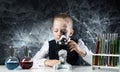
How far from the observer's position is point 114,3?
228 cm

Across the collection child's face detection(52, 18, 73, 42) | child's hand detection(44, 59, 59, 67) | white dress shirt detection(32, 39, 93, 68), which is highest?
child's face detection(52, 18, 73, 42)

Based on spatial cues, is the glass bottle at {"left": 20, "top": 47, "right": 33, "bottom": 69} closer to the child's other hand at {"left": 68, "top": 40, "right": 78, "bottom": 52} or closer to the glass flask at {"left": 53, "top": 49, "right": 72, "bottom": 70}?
the glass flask at {"left": 53, "top": 49, "right": 72, "bottom": 70}

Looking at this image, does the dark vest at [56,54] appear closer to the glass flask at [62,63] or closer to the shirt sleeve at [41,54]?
the shirt sleeve at [41,54]

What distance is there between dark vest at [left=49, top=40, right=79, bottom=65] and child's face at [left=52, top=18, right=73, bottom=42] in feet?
0.20

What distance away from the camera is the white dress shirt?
2305mm

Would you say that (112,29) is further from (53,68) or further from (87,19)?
(53,68)

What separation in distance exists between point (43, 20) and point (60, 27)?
164 millimetres

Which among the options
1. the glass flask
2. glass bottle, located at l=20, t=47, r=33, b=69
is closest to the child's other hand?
the glass flask

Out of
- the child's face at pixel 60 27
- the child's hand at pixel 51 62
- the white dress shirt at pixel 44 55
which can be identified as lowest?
the child's hand at pixel 51 62

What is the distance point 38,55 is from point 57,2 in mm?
495

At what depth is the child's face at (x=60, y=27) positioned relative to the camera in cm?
232

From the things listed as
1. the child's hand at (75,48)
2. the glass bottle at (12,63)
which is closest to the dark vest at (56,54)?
the child's hand at (75,48)

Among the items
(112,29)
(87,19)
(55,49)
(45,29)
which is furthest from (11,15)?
(112,29)

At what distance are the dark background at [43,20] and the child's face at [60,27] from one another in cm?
5
